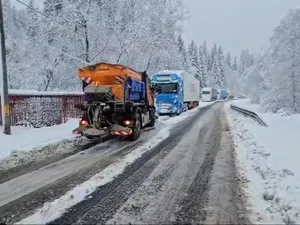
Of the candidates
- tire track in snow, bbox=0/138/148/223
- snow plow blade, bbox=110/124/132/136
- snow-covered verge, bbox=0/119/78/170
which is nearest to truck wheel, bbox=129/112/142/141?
snow plow blade, bbox=110/124/132/136

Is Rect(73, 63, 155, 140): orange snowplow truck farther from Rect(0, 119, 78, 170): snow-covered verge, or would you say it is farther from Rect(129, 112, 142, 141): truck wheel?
Rect(0, 119, 78, 170): snow-covered verge

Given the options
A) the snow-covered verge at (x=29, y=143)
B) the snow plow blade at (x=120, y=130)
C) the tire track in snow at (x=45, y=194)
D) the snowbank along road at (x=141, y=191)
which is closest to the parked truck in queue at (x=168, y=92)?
the snow-covered verge at (x=29, y=143)

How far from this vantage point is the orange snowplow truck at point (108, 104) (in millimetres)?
12055

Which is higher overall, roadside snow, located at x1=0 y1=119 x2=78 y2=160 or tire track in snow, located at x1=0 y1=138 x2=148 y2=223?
roadside snow, located at x1=0 y1=119 x2=78 y2=160

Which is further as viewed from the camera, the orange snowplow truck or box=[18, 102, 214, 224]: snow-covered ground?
the orange snowplow truck

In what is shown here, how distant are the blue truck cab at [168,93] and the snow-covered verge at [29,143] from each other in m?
12.7

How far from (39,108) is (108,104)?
15.8 ft

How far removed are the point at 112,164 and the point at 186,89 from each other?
24461 millimetres

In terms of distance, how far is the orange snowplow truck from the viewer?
12055mm

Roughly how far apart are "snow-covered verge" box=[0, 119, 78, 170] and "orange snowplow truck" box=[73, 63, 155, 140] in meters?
1.06

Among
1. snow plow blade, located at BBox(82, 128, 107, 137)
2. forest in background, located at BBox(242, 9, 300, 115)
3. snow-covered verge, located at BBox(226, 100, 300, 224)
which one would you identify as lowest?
snow-covered verge, located at BBox(226, 100, 300, 224)

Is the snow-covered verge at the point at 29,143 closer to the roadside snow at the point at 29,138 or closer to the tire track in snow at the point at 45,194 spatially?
the roadside snow at the point at 29,138

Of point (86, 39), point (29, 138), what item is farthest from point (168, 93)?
point (29, 138)

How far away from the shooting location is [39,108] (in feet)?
51.0
